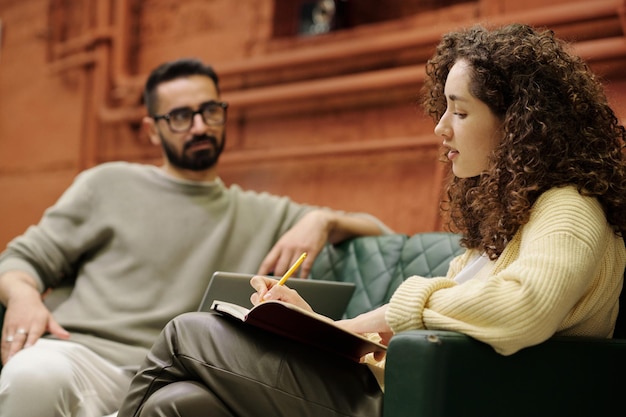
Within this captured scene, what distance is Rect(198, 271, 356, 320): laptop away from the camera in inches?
65.2

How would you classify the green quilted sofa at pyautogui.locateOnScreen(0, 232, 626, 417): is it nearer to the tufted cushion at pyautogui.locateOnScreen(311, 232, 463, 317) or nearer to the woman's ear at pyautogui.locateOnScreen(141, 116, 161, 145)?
the tufted cushion at pyautogui.locateOnScreen(311, 232, 463, 317)

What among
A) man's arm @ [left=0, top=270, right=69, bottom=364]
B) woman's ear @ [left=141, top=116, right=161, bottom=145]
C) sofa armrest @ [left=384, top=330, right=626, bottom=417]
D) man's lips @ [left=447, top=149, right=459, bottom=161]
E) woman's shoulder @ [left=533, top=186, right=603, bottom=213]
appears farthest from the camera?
woman's ear @ [left=141, top=116, right=161, bottom=145]

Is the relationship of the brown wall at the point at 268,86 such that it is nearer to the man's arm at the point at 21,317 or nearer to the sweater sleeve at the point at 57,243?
the sweater sleeve at the point at 57,243

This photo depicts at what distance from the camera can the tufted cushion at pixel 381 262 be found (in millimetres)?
1936

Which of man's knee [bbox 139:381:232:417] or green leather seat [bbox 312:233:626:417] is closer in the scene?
green leather seat [bbox 312:233:626:417]

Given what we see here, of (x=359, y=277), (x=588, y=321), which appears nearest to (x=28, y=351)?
(x=359, y=277)

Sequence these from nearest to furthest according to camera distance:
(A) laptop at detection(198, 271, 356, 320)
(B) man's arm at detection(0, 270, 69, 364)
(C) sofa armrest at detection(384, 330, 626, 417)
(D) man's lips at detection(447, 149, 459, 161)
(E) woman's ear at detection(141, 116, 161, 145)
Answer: (C) sofa armrest at detection(384, 330, 626, 417) < (D) man's lips at detection(447, 149, 459, 161) < (A) laptop at detection(198, 271, 356, 320) < (B) man's arm at detection(0, 270, 69, 364) < (E) woman's ear at detection(141, 116, 161, 145)

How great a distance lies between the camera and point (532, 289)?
1117mm

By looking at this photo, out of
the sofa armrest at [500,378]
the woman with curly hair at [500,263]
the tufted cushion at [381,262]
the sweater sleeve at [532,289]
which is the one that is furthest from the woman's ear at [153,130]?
the sofa armrest at [500,378]

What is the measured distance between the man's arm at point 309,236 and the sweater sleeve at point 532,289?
817 millimetres

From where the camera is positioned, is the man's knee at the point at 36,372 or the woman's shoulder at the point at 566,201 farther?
the man's knee at the point at 36,372

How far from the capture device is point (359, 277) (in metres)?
2.08

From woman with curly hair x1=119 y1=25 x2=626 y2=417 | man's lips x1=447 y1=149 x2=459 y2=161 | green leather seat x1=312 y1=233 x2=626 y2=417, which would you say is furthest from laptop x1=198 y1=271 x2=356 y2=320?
green leather seat x1=312 y1=233 x2=626 y2=417

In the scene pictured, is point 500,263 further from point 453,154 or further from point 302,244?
point 302,244
